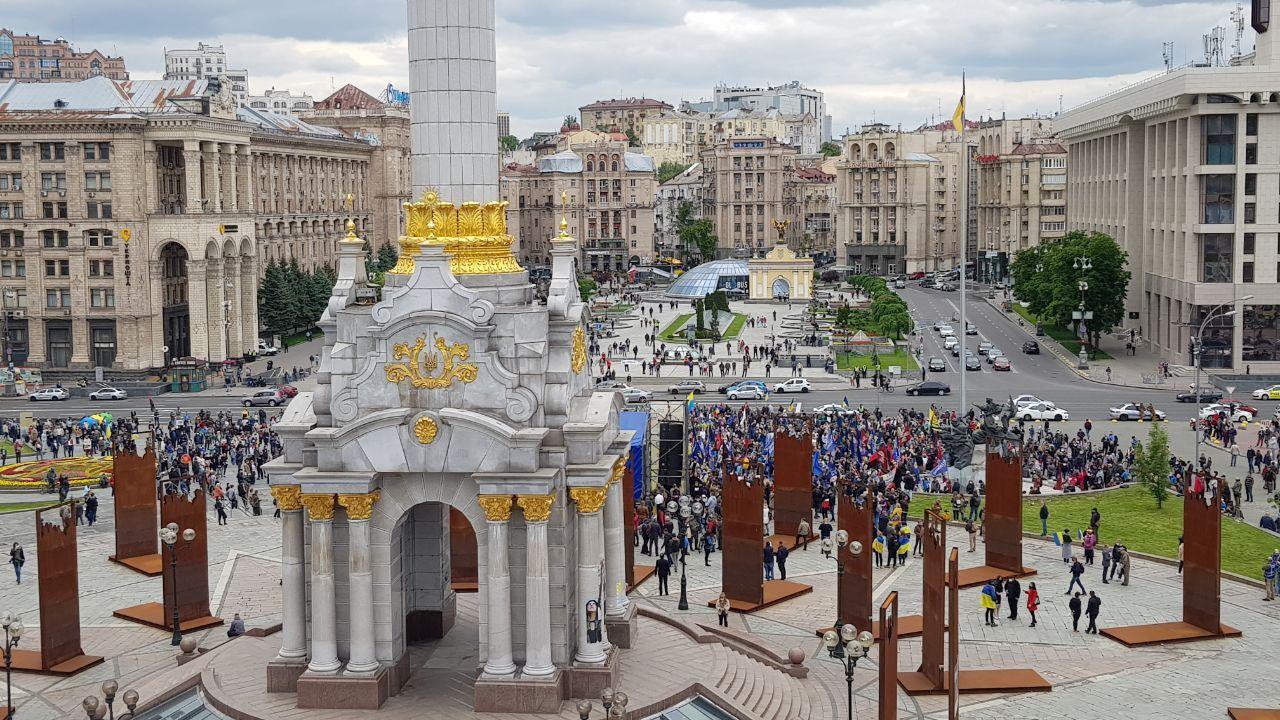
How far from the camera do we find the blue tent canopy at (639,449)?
5378 centimetres

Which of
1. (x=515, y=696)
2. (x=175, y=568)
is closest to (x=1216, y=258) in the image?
(x=175, y=568)

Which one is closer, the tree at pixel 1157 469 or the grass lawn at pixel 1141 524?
the grass lawn at pixel 1141 524

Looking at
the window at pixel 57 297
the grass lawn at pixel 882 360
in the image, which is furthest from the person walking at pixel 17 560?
the grass lawn at pixel 882 360

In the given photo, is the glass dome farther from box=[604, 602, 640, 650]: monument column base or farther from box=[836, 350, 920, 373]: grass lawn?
box=[604, 602, 640, 650]: monument column base

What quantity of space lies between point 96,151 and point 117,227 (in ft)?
17.2

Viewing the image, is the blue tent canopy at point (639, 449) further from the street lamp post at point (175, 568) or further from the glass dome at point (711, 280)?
the glass dome at point (711, 280)

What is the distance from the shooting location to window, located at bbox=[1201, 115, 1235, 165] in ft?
310

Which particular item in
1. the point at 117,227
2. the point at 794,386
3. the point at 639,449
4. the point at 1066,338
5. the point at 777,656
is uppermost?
the point at 117,227

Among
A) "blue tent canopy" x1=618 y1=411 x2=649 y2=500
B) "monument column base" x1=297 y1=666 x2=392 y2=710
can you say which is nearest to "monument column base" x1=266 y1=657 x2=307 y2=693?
"monument column base" x1=297 y1=666 x2=392 y2=710

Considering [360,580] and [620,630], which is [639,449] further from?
[360,580]

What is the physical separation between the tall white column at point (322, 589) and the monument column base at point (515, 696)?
10.8 feet

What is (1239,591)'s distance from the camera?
1768 inches

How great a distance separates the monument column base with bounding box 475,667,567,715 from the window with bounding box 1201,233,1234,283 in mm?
76010

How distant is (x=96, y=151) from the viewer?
9944 centimetres
